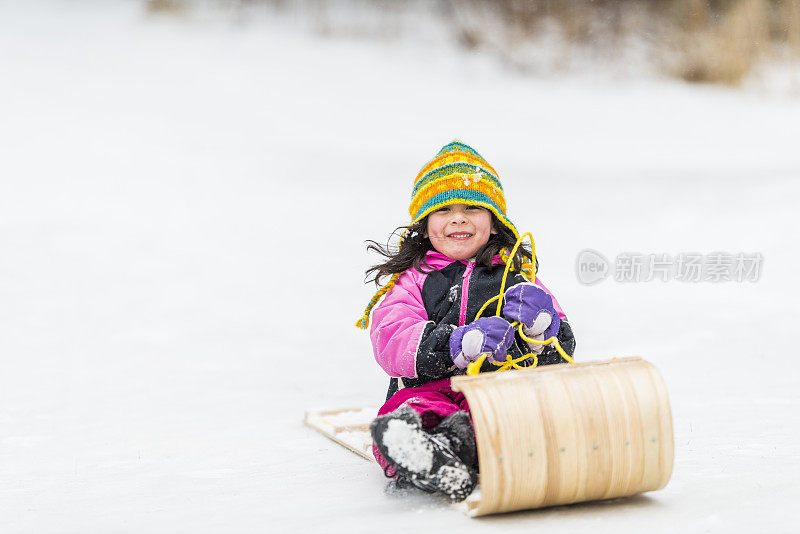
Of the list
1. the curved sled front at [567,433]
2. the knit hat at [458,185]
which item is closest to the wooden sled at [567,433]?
the curved sled front at [567,433]

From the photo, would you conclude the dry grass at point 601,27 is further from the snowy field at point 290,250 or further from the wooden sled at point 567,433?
the wooden sled at point 567,433

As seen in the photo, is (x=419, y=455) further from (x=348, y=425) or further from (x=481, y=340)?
(x=348, y=425)

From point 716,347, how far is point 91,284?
363cm

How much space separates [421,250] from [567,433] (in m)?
0.88

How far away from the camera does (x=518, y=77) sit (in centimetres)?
1154

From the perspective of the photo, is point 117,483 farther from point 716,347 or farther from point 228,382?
point 716,347

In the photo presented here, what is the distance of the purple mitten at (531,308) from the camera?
2432 mm

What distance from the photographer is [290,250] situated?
6566 mm

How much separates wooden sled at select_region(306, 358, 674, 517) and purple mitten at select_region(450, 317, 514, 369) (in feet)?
0.70

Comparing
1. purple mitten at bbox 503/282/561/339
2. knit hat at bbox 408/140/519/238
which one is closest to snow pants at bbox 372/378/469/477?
purple mitten at bbox 503/282/561/339

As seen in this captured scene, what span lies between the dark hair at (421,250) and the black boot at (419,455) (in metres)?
0.60

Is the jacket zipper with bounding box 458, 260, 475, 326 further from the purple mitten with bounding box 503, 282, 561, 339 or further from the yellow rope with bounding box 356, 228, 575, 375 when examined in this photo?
the purple mitten with bounding box 503, 282, 561, 339

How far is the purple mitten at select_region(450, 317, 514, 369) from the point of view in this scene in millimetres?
2336
